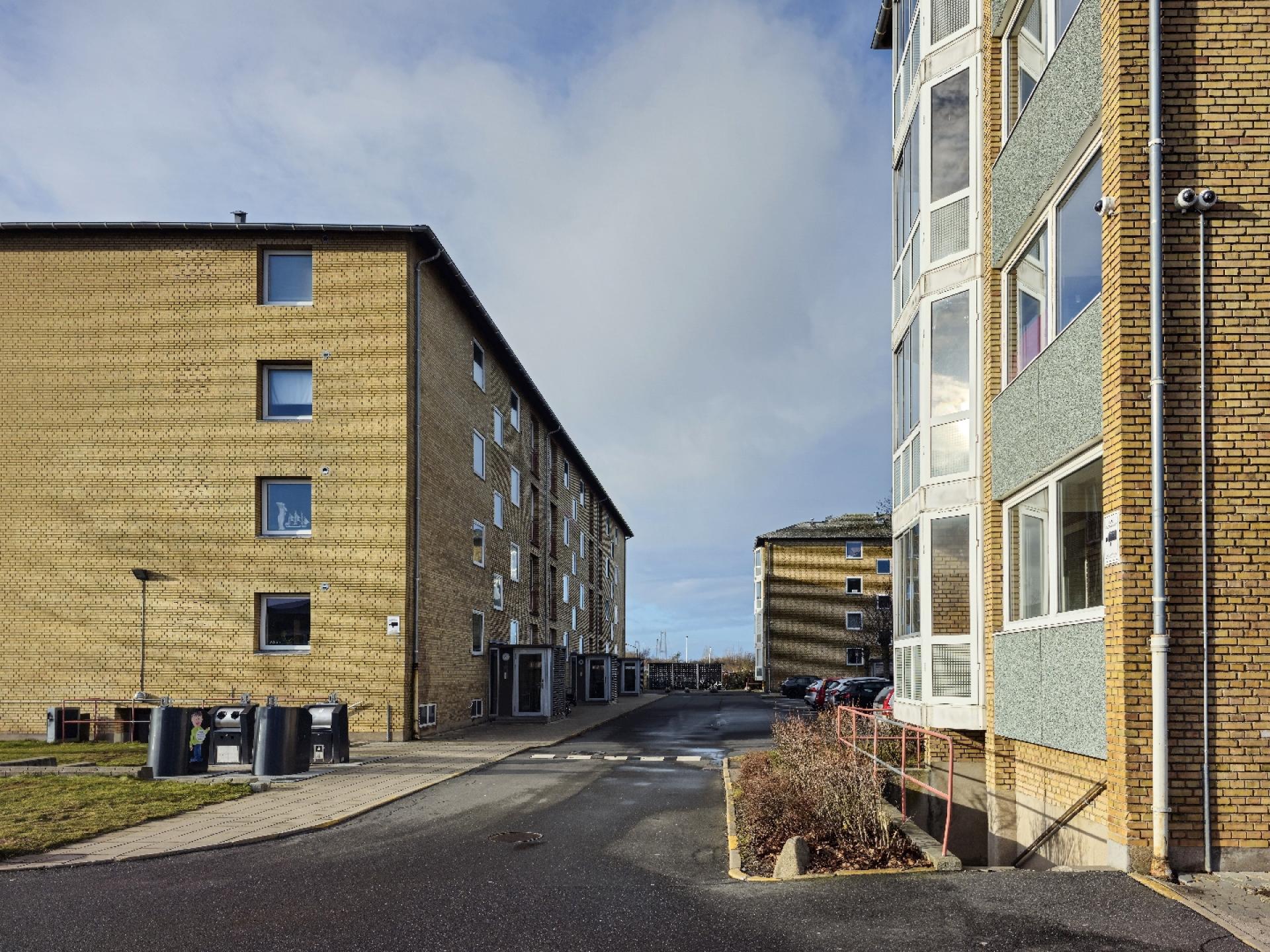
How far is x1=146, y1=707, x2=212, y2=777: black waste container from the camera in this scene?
16.2 m

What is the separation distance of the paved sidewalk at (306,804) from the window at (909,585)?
23.8ft

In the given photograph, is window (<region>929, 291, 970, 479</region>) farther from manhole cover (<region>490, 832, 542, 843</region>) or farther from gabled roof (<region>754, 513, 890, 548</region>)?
gabled roof (<region>754, 513, 890, 548</region>)

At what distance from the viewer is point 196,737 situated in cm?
1661

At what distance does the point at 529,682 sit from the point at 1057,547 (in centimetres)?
2375

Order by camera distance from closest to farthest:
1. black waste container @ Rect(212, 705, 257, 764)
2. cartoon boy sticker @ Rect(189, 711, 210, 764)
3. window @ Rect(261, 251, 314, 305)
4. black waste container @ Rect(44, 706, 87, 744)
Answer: cartoon boy sticker @ Rect(189, 711, 210, 764)
black waste container @ Rect(212, 705, 257, 764)
black waste container @ Rect(44, 706, 87, 744)
window @ Rect(261, 251, 314, 305)

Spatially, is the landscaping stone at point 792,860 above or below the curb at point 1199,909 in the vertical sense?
below

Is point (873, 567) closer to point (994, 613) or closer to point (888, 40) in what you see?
point (888, 40)

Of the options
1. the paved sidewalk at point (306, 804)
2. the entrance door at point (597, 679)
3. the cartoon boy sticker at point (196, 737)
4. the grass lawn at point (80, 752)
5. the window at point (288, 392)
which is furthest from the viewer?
the entrance door at point (597, 679)

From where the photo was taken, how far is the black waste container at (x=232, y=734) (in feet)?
57.5

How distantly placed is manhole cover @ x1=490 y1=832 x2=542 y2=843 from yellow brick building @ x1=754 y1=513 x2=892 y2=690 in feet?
200

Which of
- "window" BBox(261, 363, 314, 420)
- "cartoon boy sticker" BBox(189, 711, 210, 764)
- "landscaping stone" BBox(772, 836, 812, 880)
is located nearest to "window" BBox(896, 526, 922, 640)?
"landscaping stone" BBox(772, 836, 812, 880)

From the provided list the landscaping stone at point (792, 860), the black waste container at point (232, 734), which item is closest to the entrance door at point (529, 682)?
the black waste container at point (232, 734)

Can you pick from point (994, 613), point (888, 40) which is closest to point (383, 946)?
point (994, 613)

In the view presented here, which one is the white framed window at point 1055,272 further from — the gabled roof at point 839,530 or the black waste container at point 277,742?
the gabled roof at point 839,530
